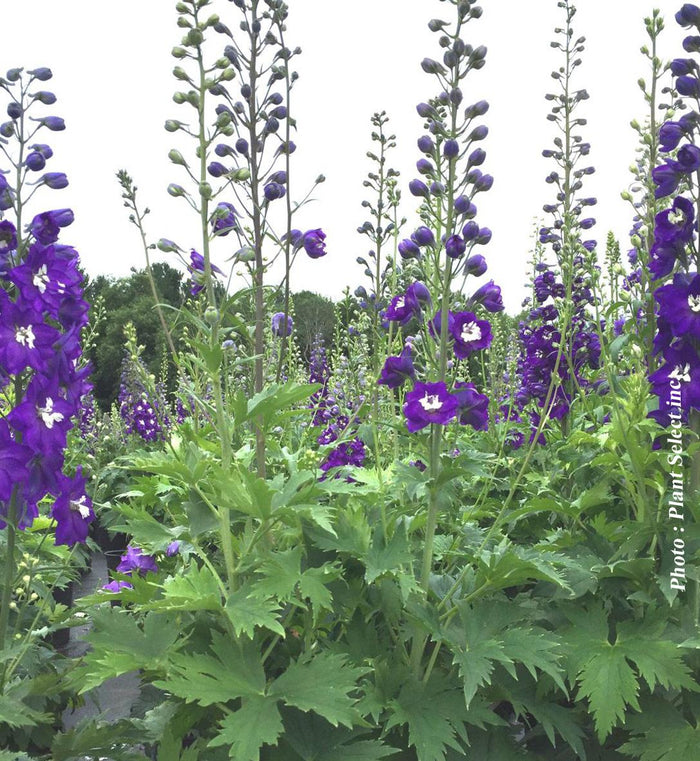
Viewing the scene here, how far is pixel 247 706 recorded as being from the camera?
1933 mm

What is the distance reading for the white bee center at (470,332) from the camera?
2.34 meters

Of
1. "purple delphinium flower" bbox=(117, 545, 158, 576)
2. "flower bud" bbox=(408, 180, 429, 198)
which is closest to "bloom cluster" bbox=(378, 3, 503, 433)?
"flower bud" bbox=(408, 180, 429, 198)

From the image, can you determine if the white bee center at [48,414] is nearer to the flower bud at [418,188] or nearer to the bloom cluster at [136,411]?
the flower bud at [418,188]

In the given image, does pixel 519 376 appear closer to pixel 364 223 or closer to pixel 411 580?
pixel 364 223

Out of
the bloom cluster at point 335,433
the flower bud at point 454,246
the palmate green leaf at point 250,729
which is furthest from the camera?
the bloom cluster at point 335,433

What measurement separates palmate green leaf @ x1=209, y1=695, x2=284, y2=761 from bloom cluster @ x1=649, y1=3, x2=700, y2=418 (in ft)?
5.26

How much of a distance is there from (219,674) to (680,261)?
195 centimetres

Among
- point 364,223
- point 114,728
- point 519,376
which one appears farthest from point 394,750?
point 519,376

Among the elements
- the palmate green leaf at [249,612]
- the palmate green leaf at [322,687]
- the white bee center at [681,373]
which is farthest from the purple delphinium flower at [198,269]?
the white bee center at [681,373]

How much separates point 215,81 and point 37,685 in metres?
2.00

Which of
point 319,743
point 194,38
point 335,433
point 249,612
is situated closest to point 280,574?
point 249,612

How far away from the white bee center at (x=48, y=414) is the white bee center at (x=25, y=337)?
0.18m

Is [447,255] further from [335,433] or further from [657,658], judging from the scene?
[335,433]

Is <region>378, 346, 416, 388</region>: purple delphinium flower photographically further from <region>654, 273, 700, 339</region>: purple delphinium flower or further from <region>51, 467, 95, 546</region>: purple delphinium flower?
<region>51, 467, 95, 546</region>: purple delphinium flower
